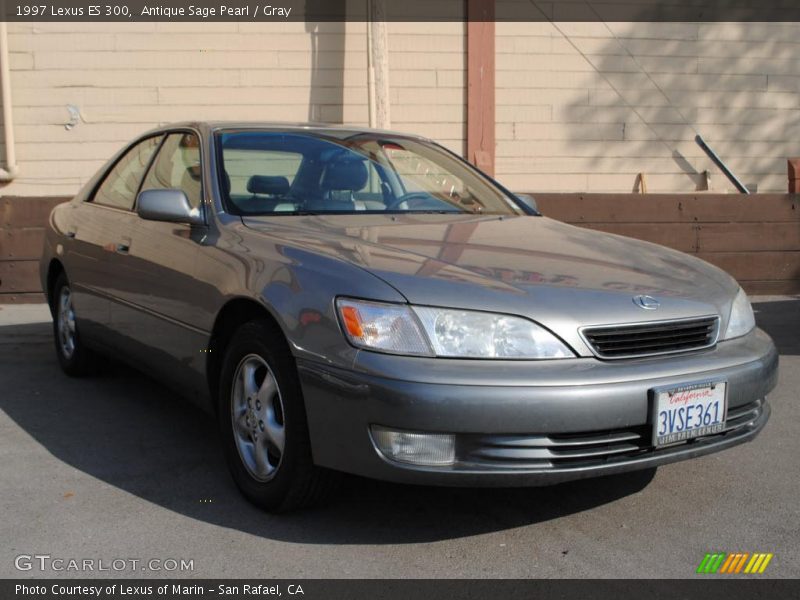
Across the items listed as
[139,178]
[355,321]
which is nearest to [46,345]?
[139,178]

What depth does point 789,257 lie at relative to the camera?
8.88 m

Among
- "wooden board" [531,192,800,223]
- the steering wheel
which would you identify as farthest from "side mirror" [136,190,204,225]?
"wooden board" [531,192,800,223]

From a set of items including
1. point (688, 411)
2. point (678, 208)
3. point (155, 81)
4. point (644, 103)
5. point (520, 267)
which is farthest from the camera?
point (644, 103)

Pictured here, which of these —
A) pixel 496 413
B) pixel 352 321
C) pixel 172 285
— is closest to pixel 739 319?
pixel 496 413

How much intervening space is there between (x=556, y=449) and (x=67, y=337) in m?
3.60

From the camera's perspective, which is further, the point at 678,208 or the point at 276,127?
the point at 678,208

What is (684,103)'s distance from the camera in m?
10.7

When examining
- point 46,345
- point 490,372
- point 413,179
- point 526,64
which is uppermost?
point 526,64

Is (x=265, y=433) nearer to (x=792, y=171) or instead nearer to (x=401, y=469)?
(x=401, y=469)

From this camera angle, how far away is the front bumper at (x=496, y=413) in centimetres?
293

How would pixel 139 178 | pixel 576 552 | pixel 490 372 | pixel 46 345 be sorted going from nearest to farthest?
pixel 490 372 → pixel 576 552 → pixel 139 178 → pixel 46 345

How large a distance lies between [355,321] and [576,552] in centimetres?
105

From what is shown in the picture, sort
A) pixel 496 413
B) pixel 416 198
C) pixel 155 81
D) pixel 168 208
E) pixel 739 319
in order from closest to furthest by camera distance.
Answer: pixel 496 413 → pixel 739 319 → pixel 168 208 → pixel 416 198 → pixel 155 81

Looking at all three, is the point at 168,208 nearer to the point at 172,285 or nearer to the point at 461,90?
the point at 172,285
